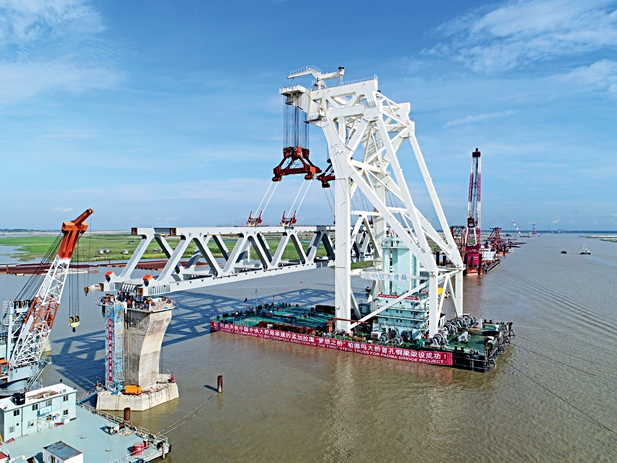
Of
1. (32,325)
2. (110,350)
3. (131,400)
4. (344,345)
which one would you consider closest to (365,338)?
(344,345)

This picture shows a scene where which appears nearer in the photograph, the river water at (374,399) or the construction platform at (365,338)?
the river water at (374,399)

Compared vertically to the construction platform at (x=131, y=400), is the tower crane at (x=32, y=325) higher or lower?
higher

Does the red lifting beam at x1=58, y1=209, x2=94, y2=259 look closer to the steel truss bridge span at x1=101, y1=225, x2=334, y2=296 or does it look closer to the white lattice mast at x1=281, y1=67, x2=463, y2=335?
the steel truss bridge span at x1=101, y1=225, x2=334, y2=296

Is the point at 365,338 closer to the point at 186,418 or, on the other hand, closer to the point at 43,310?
the point at 186,418

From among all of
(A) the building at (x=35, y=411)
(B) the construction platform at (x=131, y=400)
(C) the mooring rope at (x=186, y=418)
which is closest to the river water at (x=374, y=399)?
(C) the mooring rope at (x=186, y=418)

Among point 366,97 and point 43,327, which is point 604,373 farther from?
point 43,327

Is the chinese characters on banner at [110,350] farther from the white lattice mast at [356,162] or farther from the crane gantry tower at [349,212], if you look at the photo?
the white lattice mast at [356,162]

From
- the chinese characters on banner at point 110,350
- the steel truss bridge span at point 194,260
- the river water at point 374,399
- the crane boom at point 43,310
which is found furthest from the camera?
the crane boom at point 43,310
